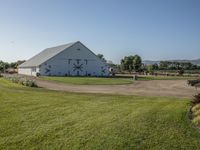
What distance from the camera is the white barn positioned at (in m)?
55.1

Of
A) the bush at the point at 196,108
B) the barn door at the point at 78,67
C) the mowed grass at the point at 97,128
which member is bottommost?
the mowed grass at the point at 97,128

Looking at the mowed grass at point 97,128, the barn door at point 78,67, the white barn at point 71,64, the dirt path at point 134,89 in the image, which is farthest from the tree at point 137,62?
the mowed grass at point 97,128

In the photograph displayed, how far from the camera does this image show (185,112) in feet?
36.1

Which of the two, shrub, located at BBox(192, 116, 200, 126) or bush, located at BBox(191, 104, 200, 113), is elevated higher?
bush, located at BBox(191, 104, 200, 113)

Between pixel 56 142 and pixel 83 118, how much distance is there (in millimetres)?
2696

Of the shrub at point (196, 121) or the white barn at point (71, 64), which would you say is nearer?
the shrub at point (196, 121)

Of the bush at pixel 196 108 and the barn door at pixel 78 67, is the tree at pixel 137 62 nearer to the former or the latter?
the barn door at pixel 78 67

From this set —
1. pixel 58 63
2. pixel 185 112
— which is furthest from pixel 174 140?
pixel 58 63

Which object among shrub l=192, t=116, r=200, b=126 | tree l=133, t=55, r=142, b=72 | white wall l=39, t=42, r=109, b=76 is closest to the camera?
shrub l=192, t=116, r=200, b=126

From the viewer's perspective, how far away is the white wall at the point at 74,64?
5544 cm

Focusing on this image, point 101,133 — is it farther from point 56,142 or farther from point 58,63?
point 58,63

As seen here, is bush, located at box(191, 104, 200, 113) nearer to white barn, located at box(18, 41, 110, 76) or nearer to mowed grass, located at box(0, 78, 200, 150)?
mowed grass, located at box(0, 78, 200, 150)

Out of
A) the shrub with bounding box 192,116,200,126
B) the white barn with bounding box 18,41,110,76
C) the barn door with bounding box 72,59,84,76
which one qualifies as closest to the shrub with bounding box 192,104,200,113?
the shrub with bounding box 192,116,200,126

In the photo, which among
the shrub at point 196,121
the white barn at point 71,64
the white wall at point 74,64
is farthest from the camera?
the white wall at point 74,64
